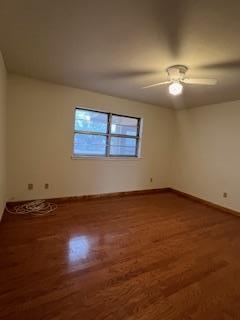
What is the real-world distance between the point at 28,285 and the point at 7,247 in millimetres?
735

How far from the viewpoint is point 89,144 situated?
4.34 m

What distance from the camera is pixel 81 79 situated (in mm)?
3328

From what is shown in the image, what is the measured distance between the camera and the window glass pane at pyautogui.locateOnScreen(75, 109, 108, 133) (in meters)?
4.12

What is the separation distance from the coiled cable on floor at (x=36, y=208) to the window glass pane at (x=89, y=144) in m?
1.15

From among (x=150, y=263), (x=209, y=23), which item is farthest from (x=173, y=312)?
(x=209, y=23)

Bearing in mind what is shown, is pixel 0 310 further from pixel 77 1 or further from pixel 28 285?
pixel 77 1

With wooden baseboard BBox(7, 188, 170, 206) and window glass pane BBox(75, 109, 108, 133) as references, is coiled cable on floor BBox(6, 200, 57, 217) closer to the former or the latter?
wooden baseboard BBox(7, 188, 170, 206)

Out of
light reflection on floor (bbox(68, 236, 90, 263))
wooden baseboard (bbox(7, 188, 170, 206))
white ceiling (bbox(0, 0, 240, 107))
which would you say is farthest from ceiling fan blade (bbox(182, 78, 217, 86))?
wooden baseboard (bbox(7, 188, 170, 206))

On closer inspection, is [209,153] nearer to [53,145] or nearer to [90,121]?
[90,121]

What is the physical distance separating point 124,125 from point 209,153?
2.03m

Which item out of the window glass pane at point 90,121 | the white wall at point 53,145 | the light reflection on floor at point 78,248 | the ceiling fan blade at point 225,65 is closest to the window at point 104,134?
the window glass pane at point 90,121

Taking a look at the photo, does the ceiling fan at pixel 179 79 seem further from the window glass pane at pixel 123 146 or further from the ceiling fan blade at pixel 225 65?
the window glass pane at pixel 123 146

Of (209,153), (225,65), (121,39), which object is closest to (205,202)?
(209,153)

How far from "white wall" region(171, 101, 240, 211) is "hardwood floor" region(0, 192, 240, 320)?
0.95m
